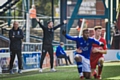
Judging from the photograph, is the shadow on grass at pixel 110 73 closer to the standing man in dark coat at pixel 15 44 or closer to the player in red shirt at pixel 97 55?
the player in red shirt at pixel 97 55

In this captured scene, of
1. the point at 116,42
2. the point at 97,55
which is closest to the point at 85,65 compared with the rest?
the point at 97,55

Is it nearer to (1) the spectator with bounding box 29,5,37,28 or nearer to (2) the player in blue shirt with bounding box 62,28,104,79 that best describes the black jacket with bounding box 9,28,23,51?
(2) the player in blue shirt with bounding box 62,28,104,79

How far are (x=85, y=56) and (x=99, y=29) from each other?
95 centimetres

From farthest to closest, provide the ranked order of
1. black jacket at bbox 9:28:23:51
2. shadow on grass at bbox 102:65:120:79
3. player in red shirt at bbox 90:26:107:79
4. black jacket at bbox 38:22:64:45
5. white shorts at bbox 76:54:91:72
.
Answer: black jacket at bbox 38:22:64:45 → black jacket at bbox 9:28:23:51 → shadow on grass at bbox 102:65:120:79 → player in red shirt at bbox 90:26:107:79 → white shorts at bbox 76:54:91:72

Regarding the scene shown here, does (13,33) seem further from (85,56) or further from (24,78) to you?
(85,56)

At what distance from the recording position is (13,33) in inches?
749

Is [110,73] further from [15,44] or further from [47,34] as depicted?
[15,44]

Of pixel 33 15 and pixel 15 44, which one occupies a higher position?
pixel 33 15

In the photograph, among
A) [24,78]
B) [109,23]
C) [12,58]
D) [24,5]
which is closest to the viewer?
[24,78]

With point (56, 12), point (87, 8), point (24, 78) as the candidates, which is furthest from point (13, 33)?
point (56, 12)

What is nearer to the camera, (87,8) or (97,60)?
(97,60)

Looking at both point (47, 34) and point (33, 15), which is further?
point (33, 15)

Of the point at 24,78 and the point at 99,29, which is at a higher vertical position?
the point at 99,29

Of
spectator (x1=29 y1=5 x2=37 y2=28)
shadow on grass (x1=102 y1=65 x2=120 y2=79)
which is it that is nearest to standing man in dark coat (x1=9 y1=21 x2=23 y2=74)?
shadow on grass (x1=102 y1=65 x2=120 y2=79)
